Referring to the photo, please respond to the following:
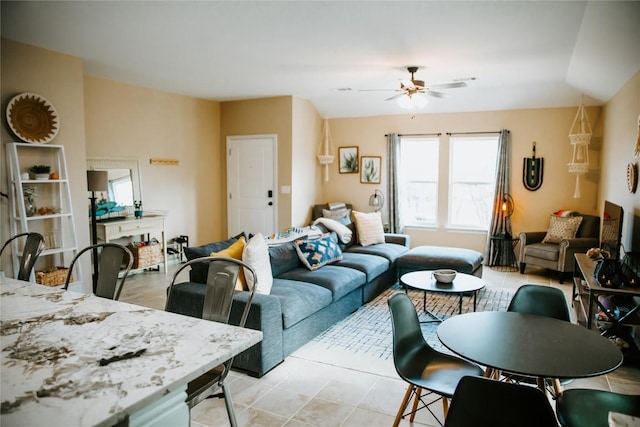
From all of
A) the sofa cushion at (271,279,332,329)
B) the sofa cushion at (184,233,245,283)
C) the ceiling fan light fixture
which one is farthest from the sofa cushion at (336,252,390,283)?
the ceiling fan light fixture

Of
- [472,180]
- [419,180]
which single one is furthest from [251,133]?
[472,180]

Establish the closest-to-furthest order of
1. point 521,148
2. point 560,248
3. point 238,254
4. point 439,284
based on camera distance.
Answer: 1. point 238,254
2. point 439,284
3. point 560,248
4. point 521,148

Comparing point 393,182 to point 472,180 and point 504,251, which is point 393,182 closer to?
point 472,180

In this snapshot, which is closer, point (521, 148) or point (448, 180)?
point (521, 148)

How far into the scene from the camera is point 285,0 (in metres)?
3.14

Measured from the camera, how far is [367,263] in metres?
4.88

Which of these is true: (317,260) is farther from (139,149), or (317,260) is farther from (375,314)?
(139,149)

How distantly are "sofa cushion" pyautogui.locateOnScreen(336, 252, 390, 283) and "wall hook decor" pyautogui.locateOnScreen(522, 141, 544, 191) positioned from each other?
2934mm

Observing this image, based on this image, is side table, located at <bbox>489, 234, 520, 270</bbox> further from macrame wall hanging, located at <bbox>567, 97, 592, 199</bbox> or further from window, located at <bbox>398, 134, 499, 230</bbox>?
macrame wall hanging, located at <bbox>567, 97, 592, 199</bbox>

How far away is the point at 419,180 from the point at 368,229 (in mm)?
Answer: 1997

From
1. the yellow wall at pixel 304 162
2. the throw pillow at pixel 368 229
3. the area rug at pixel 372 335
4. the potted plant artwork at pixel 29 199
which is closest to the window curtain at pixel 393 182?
the yellow wall at pixel 304 162

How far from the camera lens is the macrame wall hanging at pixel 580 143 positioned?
234 inches

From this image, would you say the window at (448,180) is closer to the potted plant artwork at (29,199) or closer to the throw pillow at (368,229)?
the throw pillow at (368,229)

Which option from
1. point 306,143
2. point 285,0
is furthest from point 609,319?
point 306,143
